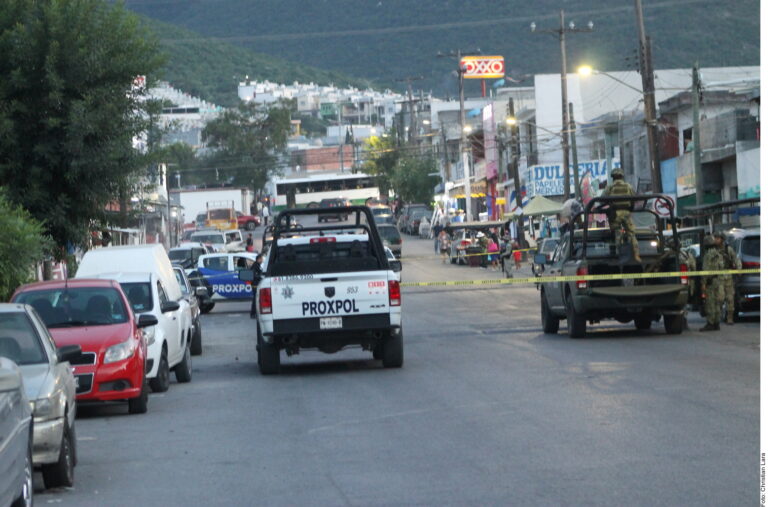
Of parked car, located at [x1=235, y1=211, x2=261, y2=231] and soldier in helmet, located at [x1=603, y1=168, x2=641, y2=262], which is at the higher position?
soldier in helmet, located at [x1=603, y1=168, x2=641, y2=262]

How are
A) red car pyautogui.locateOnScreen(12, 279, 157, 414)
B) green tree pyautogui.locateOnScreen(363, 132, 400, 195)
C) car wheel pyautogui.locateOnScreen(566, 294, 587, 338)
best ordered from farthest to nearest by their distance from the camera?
green tree pyautogui.locateOnScreen(363, 132, 400, 195) → car wheel pyautogui.locateOnScreen(566, 294, 587, 338) → red car pyautogui.locateOnScreen(12, 279, 157, 414)

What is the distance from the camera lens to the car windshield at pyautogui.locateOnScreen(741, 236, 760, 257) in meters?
25.6

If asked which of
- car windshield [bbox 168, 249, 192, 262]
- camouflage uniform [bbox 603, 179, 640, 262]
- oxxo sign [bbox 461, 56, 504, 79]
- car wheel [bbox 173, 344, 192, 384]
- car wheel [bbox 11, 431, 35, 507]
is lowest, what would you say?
car wheel [bbox 173, 344, 192, 384]

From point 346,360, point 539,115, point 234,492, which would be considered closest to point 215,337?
point 346,360

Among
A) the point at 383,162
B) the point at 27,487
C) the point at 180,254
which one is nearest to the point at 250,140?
the point at 383,162

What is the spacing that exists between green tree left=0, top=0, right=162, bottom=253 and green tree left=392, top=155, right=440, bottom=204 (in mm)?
85996

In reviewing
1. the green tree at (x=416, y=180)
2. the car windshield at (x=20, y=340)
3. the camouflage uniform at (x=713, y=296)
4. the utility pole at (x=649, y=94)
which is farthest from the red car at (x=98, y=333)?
the green tree at (x=416, y=180)

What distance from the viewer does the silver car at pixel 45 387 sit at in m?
9.79

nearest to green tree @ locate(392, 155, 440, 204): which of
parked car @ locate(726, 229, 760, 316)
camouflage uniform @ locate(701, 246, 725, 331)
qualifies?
parked car @ locate(726, 229, 760, 316)

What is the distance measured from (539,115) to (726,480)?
236 feet

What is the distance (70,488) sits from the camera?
10148 millimetres

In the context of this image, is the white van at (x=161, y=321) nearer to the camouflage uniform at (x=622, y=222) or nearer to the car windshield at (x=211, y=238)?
the camouflage uniform at (x=622, y=222)

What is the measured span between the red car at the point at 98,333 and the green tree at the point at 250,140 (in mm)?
129102

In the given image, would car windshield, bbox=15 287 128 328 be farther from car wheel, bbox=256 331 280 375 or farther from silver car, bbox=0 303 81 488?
silver car, bbox=0 303 81 488
